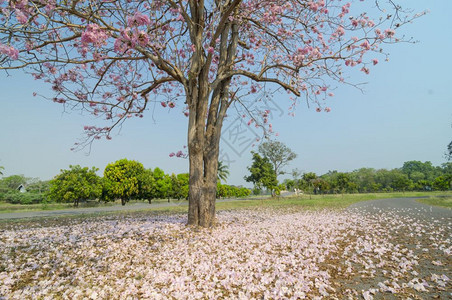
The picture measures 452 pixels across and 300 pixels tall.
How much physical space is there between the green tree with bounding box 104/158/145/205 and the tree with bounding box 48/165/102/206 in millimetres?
1431

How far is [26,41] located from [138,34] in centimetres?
343

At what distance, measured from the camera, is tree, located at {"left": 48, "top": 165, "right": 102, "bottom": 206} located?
2417cm

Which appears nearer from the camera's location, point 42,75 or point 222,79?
point 42,75

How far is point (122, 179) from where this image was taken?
1090 inches

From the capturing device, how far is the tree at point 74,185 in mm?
24172

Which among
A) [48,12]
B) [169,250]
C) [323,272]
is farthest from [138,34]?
[323,272]

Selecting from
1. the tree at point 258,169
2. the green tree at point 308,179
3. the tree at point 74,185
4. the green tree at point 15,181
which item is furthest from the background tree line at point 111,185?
the green tree at point 15,181

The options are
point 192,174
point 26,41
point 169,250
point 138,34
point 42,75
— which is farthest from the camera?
point 192,174

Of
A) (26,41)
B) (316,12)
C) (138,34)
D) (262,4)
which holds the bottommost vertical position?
(138,34)

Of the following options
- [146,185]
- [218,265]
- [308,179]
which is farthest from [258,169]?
[218,265]

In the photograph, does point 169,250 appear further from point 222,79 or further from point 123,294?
point 222,79

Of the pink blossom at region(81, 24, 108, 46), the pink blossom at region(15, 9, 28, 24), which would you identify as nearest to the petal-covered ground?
the pink blossom at region(81, 24, 108, 46)

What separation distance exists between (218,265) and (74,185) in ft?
Result: 81.7

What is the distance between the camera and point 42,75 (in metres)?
7.08
